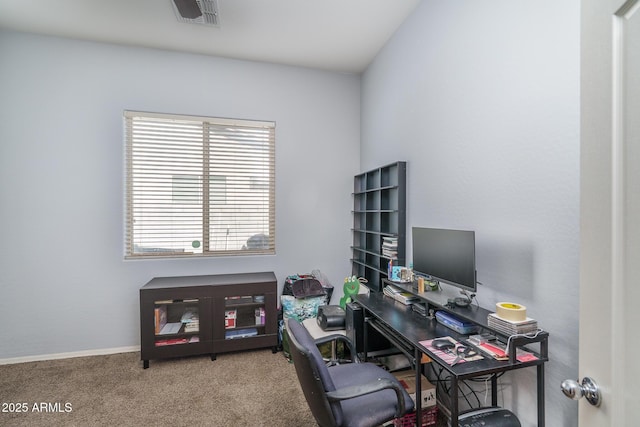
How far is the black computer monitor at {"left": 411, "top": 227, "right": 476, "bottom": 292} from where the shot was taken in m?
1.62

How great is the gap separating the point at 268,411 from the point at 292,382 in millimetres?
387

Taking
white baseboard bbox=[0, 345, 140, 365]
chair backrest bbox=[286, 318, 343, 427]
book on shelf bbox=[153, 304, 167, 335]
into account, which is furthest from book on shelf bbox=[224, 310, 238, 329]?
chair backrest bbox=[286, 318, 343, 427]

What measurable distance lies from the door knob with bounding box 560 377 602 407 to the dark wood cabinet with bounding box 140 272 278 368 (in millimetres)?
2465

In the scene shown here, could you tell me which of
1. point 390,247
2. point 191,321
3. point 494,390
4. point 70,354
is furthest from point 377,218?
point 70,354

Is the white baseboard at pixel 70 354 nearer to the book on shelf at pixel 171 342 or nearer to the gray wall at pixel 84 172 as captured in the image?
the gray wall at pixel 84 172

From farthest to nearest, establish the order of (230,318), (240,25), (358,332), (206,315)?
(230,318), (206,315), (240,25), (358,332)

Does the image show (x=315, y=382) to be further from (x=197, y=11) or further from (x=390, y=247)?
(x=197, y=11)

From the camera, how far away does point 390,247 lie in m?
2.66

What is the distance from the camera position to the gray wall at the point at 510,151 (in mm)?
1310

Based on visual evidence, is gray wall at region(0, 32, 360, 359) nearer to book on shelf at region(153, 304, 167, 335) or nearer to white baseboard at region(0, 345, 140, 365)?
white baseboard at region(0, 345, 140, 365)

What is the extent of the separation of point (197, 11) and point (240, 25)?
0.44 m

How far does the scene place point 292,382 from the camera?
7.91ft

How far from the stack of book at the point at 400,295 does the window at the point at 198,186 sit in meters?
1.55

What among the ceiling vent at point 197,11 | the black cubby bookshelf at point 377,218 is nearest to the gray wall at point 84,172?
the ceiling vent at point 197,11
